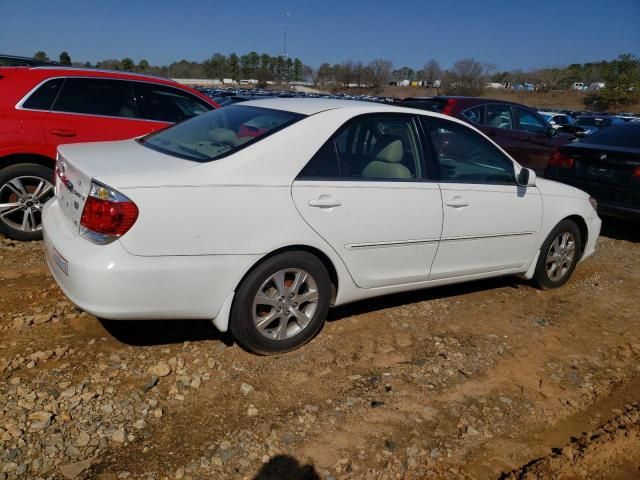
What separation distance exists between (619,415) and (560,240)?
2218 millimetres

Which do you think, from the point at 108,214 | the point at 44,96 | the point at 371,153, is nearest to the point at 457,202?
the point at 371,153

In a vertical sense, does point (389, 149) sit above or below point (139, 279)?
above

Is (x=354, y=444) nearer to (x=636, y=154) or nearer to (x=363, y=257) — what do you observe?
(x=363, y=257)

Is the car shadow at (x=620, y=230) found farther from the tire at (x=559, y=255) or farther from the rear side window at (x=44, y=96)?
the rear side window at (x=44, y=96)

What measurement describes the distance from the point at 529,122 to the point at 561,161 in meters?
2.47

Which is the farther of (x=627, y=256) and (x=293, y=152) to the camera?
(x=627, y=256)

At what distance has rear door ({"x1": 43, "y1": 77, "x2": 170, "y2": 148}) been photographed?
5.28m

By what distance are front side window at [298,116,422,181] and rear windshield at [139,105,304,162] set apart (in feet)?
1.05

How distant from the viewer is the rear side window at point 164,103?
5918 mm

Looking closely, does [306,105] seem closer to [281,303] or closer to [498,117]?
[281,303]

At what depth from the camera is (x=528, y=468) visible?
2.71 meters

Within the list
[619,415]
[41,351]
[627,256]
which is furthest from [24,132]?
[627,256]

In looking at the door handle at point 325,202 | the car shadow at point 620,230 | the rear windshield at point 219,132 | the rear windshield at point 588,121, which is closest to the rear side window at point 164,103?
the rear windshield at point 219,132

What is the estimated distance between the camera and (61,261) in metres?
3.04
